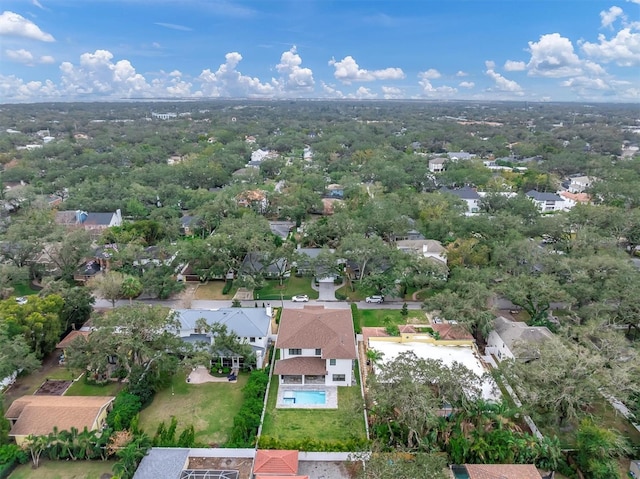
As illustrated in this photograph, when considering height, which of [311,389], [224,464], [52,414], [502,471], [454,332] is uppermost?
[52,414]

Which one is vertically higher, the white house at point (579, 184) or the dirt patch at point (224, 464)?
the white house at point (579, 184)

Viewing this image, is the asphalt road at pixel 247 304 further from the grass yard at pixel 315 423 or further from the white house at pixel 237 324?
the grass yard at pixel 315 423

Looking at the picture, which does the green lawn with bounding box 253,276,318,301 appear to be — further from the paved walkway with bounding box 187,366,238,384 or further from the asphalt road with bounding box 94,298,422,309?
the paved walkway with bounding box 187,366,238,384

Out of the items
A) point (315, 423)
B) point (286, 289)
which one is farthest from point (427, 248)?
point (315, 423)

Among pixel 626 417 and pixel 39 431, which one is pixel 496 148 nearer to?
pixel 626 417

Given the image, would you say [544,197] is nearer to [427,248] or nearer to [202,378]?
[427,248]

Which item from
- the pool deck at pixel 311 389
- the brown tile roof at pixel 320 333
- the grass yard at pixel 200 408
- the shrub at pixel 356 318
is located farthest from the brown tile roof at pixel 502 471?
the shrub at pixel 356 318

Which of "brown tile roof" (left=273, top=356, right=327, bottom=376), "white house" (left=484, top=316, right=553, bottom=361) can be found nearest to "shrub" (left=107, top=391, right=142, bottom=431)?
"brown tile roof" (left=273, top=356, right=327, bottom=376)
